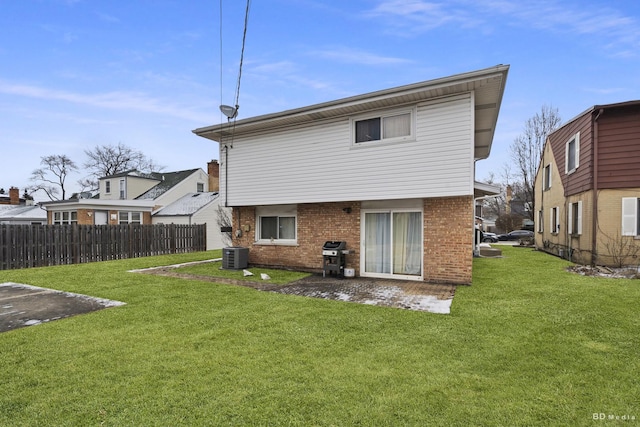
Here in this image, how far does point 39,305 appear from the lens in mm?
6168

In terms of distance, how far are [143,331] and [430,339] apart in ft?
Answer: 13.7

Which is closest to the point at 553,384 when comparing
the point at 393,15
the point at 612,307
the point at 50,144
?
the point at 612,307

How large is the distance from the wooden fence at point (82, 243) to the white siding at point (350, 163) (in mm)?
7273

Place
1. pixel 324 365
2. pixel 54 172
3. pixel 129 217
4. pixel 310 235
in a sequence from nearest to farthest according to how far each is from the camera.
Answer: pixel 324 365 < pixel 310 235 < pixel 129 217 < pixel 54 172

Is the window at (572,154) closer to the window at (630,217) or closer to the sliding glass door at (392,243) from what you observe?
the window at (630,217)

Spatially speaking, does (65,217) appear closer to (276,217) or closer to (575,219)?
(276,217)

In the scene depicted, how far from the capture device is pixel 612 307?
19.4 ft

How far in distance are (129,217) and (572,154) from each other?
26.3 m

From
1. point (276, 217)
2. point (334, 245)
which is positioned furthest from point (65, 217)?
point (334, 245)

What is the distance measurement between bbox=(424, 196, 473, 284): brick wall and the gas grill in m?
2.34

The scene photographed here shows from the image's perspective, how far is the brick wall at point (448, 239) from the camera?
26.3 ft

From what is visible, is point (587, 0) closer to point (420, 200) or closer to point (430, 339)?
point (420, 200)

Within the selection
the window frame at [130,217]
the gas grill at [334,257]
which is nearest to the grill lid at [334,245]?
the gas grill at [334,257]

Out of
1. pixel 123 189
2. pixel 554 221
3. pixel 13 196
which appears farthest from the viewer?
pixel 13 196
